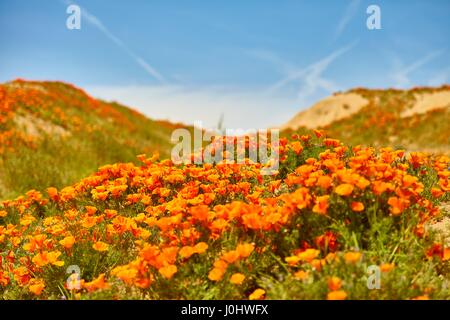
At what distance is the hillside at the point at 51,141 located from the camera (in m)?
9.02

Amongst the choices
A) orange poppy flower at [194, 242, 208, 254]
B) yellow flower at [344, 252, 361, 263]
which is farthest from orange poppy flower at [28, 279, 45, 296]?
yellow flower at [344, 252, 361, 263]

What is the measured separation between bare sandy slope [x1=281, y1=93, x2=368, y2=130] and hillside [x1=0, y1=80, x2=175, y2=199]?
13.0 metres

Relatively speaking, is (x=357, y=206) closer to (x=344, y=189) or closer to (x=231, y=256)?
(x=344, y=189)

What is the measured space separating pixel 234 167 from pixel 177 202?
144cm

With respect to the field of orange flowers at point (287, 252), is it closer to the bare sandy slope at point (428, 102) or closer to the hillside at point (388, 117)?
the hillside at point (388, 117)

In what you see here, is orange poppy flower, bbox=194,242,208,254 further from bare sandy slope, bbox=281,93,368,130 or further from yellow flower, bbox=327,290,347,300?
bare sandy slope, bbox=281,93,368,130

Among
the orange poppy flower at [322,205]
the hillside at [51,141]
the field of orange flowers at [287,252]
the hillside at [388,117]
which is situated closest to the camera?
the field of orange flowers at [287,252]

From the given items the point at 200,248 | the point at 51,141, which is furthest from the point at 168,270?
the point at 51,141

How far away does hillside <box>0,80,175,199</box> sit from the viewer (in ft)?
29.6

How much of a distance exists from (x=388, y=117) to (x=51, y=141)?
15.6m

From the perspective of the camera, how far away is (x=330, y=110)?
99.4 ft

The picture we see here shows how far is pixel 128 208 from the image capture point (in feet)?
16.6

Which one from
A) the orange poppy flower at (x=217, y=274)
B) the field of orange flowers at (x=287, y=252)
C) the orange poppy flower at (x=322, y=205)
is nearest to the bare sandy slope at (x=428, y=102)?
the field of orange flowers at (x=287, y=252)
